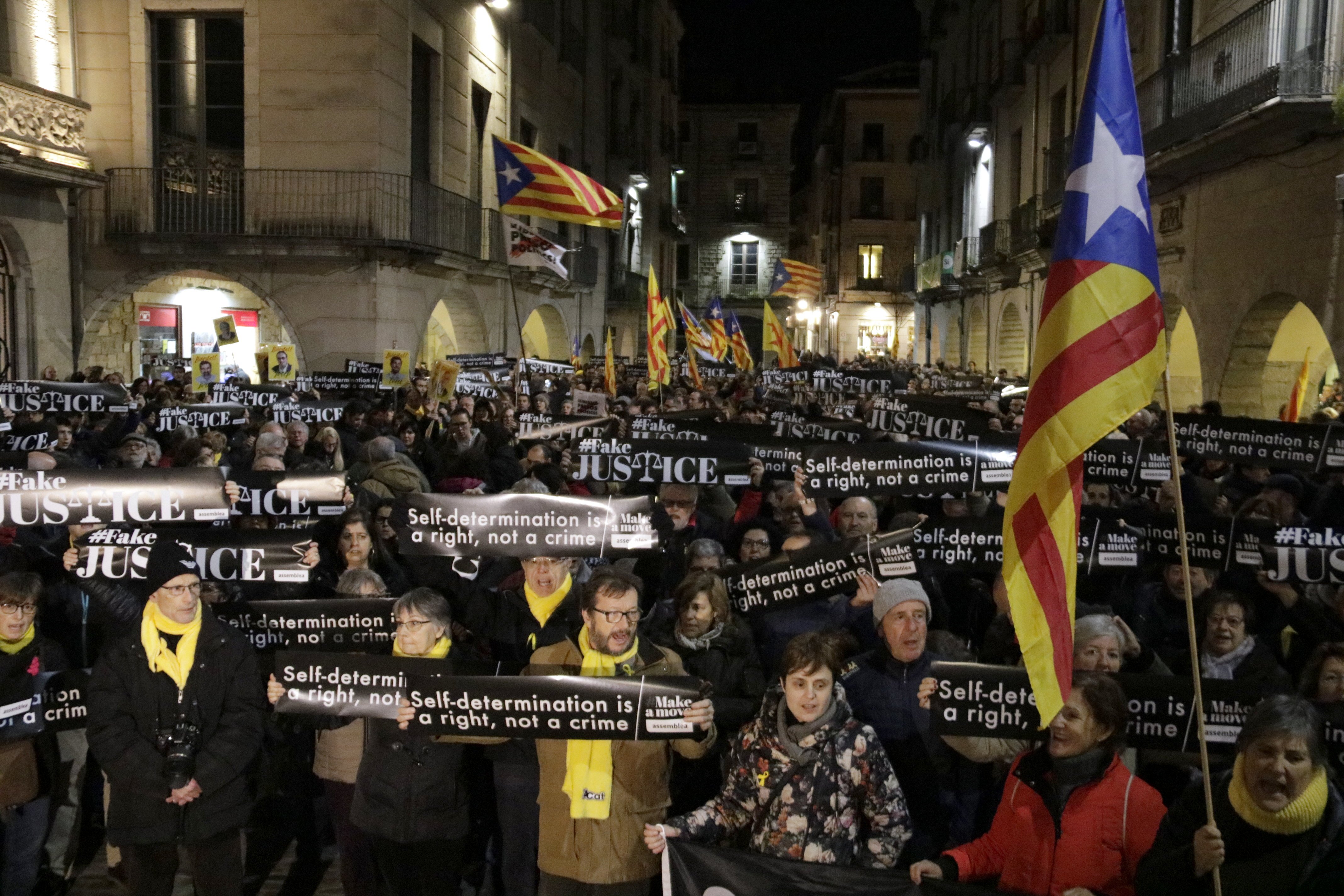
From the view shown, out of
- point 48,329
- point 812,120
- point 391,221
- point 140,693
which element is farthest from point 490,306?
point 812,120

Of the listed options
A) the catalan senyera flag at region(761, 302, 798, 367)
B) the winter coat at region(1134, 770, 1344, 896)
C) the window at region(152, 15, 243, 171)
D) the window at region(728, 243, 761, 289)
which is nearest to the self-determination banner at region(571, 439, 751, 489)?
the winter coat at region(1134, 770, 1344, 896)

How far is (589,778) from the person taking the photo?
176 inches

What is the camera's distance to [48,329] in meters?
17.7

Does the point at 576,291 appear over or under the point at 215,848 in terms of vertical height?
over

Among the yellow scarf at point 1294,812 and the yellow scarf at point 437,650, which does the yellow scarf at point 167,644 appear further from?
the yellow scarf at point 1294,812

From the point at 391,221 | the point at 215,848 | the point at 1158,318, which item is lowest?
the point at 215,848

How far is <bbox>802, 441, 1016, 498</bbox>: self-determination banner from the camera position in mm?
7098

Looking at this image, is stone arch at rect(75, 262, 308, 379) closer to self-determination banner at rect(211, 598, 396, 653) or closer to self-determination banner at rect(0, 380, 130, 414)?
self-determination banner at rect(0, 380, 130, 414)

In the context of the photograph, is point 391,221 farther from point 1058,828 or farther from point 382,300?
point 1058,828

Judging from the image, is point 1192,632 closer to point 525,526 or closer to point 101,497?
point 525,526

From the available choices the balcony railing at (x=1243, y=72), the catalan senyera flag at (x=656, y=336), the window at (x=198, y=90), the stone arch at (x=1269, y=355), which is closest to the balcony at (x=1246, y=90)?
the balcony railing at (x=1243, y=72)

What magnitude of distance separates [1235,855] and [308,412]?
1005cm

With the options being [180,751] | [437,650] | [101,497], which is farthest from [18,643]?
[437,650]

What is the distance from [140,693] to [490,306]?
21.5 metres
